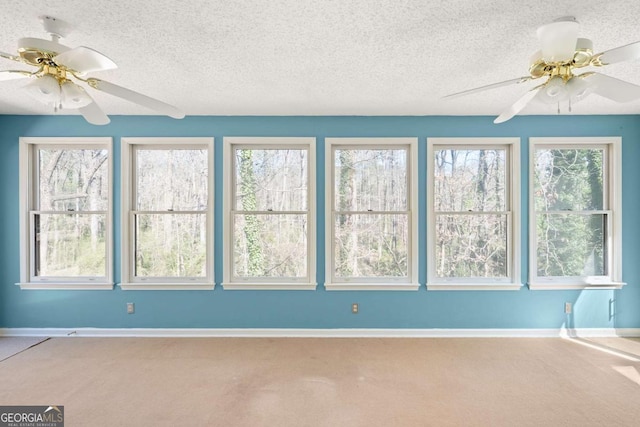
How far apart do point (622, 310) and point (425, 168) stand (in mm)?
2748

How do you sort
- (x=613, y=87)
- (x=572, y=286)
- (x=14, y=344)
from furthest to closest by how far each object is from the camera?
(x=572, y=286) < (x=14, y=344) < (x=613, y=87)

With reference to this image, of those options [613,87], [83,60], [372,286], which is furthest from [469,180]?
[83,60]

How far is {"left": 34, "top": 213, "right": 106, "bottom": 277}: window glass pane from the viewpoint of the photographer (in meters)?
3.68

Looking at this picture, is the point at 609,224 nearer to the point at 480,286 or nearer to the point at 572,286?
the point at 572,286

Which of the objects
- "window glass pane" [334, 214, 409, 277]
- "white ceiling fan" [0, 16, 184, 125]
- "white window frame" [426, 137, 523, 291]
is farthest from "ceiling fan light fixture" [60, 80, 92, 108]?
"white window frame" [426, 137, 523, 291]

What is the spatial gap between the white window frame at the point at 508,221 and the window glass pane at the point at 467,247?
69 mm

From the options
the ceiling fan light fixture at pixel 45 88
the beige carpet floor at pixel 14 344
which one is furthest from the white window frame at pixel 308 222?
the beige carpet floor at pixel 14 344

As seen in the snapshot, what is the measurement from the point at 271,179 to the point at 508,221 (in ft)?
9.17

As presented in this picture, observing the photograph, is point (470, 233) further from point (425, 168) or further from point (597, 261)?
point (597, 261)

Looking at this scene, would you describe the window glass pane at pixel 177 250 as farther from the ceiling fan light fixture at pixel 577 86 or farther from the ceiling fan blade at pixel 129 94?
the ceiling fan light fixture at pixel 577 86

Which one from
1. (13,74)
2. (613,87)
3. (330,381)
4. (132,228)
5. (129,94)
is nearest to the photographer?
(13,74)

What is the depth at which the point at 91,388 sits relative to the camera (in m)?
2.56

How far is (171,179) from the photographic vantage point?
372 cm

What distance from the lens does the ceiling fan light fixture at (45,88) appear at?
5.97 ft
